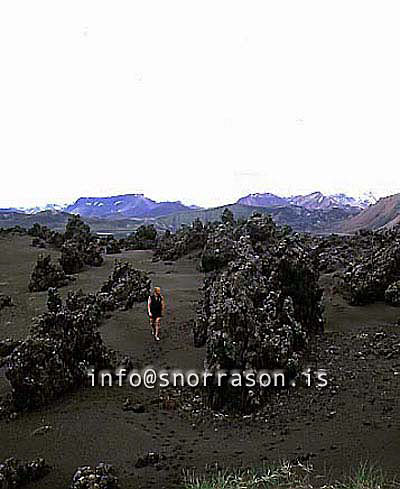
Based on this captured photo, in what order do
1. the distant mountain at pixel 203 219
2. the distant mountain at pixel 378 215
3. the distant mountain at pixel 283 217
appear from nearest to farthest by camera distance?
the distant mountain at pixel 378 215, the distant mountain at pixel 203 219, the distant mountain at pixel 283 217

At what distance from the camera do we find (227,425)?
9.23 m

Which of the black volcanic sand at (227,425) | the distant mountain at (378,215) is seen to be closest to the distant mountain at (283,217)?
the distant mountain at (378,215)

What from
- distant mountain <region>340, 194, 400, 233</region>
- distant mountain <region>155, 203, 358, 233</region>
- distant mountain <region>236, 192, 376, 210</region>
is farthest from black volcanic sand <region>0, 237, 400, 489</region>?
distant mountain <region>236, 192, 376, 210</region>

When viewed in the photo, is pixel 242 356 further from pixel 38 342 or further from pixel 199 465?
pixel 38 342

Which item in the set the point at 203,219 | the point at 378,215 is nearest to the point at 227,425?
the point at 378,215

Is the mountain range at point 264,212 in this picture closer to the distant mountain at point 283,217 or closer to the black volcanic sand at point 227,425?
the distant mountain at point 283,217

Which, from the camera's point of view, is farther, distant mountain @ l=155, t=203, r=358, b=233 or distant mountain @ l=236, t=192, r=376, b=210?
distant mountain @ l=236, t=192, r=376, b=210

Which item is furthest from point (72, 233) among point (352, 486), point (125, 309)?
point (352, 486)

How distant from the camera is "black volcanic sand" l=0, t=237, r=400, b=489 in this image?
7.67 meters

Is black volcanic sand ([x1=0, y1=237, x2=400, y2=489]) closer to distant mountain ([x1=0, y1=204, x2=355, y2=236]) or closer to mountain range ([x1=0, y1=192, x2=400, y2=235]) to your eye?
mountain range ([x1=0, y1=192, x2=400, y2=235])

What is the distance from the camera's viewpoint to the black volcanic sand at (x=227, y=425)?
25.2 feet

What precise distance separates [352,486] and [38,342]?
6.95m

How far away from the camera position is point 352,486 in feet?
18.6

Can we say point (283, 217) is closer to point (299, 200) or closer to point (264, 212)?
point (264, 212)
